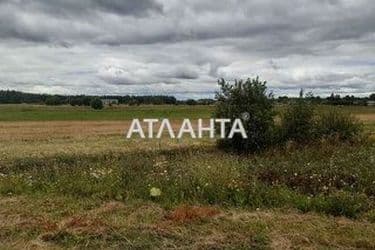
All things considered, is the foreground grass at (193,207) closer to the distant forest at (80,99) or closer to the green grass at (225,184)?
the green grass at (225,184)

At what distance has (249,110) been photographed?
20.2 meters

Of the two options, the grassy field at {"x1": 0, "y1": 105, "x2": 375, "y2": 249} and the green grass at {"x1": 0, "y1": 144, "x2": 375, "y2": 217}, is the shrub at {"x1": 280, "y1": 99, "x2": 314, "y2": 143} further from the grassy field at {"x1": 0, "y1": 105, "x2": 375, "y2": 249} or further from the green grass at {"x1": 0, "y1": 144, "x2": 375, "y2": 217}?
the green grass at {"x1": 0, "y1": 144, "x2": 375, "y2": 217}

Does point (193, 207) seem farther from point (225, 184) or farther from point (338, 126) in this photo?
point (338, 126)

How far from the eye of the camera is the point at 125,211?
8445 millimetres

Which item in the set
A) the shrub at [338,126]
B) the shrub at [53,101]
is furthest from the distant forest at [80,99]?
the shrub at [338,126]

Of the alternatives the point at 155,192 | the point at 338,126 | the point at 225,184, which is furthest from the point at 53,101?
the point at 225,184

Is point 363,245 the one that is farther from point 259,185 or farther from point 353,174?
point 353,174

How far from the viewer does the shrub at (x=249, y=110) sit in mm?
20250

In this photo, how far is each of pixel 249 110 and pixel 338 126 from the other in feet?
13.5

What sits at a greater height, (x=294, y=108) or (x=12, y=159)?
(x=294, y=108)

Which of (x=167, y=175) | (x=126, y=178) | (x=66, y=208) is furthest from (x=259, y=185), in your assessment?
(x=66, y=208)

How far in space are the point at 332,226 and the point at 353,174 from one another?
3574mm

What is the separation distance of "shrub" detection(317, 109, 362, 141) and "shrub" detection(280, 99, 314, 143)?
1.98 feet

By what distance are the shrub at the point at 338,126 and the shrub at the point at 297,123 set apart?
603mm
